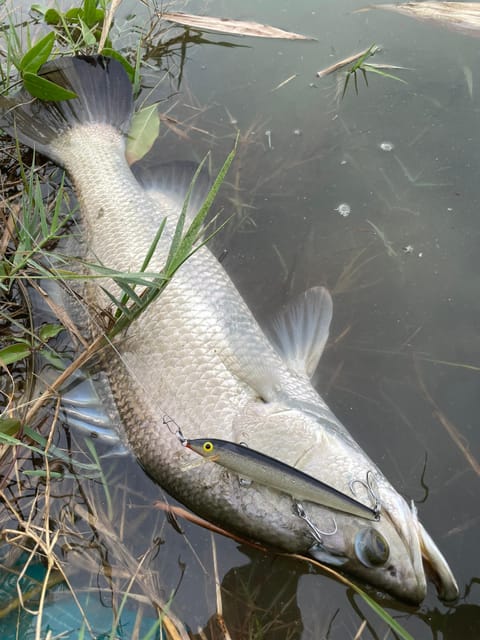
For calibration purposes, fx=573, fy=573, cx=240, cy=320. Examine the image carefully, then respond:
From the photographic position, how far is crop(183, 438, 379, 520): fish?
2.01 m

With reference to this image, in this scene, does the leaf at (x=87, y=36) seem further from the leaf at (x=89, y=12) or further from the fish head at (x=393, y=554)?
the fish head at (x=393, y=554)

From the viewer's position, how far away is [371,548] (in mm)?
2002

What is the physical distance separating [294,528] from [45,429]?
130cm

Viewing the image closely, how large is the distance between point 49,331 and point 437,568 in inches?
81.1

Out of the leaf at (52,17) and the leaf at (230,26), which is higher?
the leaf at (52,17)

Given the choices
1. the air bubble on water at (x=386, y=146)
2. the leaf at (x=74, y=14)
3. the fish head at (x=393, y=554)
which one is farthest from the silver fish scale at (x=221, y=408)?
the leaf at (x=74, y=14)

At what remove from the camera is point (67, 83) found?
11.8 feet

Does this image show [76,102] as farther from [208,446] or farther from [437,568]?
[437,568]

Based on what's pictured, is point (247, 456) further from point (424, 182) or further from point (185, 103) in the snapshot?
point (185, 103)

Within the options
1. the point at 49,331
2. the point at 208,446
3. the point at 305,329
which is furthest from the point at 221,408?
the point at 49,331

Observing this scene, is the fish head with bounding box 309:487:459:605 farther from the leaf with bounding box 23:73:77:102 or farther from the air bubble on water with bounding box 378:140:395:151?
the leaf with bounding box 23:73:77:102

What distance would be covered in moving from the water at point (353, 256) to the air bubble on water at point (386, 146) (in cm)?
1

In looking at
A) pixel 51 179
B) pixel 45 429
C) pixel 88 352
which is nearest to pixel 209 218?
pixel 51 179

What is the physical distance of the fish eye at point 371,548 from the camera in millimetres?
1991
